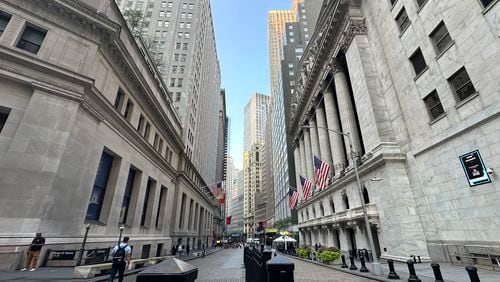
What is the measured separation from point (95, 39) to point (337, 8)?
27.2 meters

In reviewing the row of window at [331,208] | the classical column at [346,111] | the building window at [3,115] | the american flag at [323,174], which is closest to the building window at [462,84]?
the american flag at [323,174]

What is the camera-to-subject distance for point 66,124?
15.4 m

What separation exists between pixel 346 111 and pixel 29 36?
31135mm

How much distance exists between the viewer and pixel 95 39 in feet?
61.1

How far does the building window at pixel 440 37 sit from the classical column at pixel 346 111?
12.8 m

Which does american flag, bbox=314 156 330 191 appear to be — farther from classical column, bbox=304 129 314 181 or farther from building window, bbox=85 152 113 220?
classical column, bbox=304 129 314 181

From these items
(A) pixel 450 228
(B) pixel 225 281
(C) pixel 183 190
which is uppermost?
(C) pixel 183 190

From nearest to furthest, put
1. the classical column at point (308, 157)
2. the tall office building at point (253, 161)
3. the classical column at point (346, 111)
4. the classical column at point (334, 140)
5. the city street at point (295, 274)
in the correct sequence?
the city street at point (295, 274) → the classical column at point (346, 111) → the classical column at point (334, 140) → the classical column at point (308, 157) → the tall office building at point (253, 161)

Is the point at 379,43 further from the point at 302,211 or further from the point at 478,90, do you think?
the point at 302,211

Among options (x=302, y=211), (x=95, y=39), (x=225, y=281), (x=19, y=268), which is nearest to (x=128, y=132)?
(x=95, y=39)

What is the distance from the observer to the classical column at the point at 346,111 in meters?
28.9

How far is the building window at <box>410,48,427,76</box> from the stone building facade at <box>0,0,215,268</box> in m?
24.9

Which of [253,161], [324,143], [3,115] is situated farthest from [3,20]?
[253,161]

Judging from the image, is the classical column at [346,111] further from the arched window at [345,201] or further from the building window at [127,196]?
the building window at [127,196]
